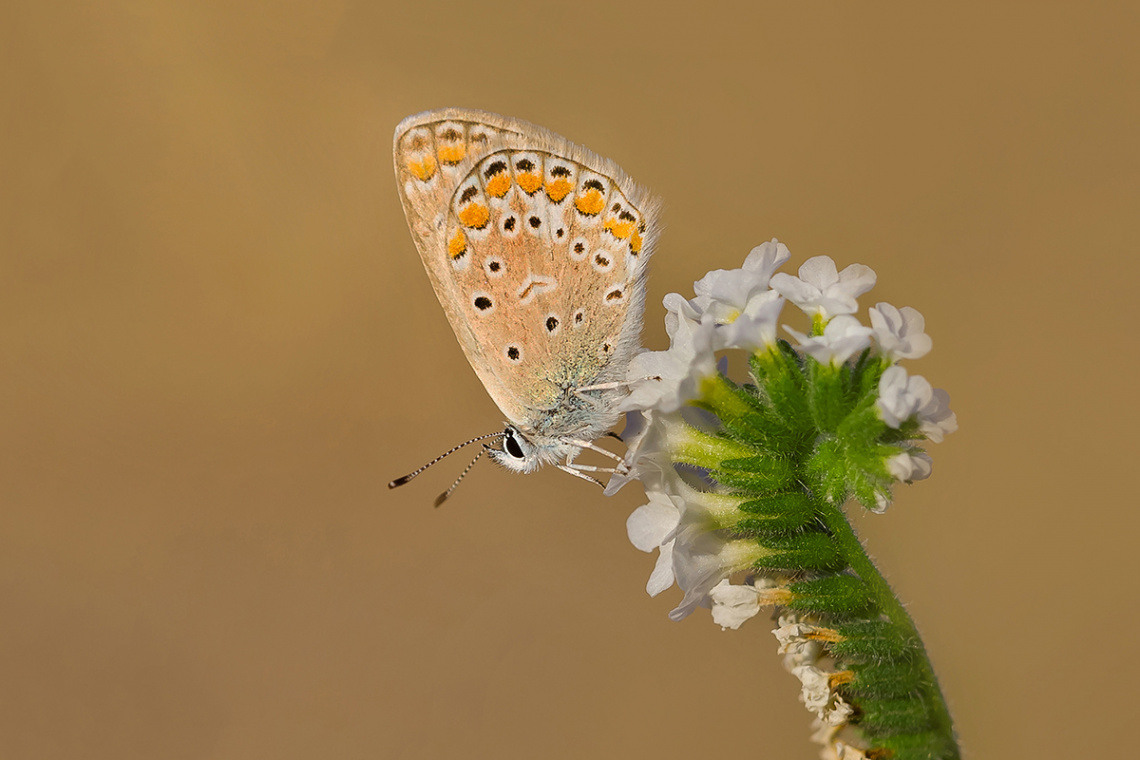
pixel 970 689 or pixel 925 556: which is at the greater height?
pixel 925 556

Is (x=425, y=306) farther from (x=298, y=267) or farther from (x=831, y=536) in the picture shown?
(x=831, y=536)

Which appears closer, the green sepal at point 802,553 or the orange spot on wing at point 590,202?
the green sepal at point 802,553

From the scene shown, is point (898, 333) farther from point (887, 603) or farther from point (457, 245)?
point (457, 245)

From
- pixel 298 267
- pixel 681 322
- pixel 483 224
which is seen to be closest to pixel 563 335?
pixel 483 224

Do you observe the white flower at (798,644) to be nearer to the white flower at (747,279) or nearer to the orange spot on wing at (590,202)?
the white flower at (747,279)

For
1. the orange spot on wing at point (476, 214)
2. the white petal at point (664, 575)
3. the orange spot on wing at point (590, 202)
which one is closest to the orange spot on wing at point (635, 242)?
the orange spot on wing at point (590, 202)

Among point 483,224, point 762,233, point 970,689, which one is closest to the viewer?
point 483,224
